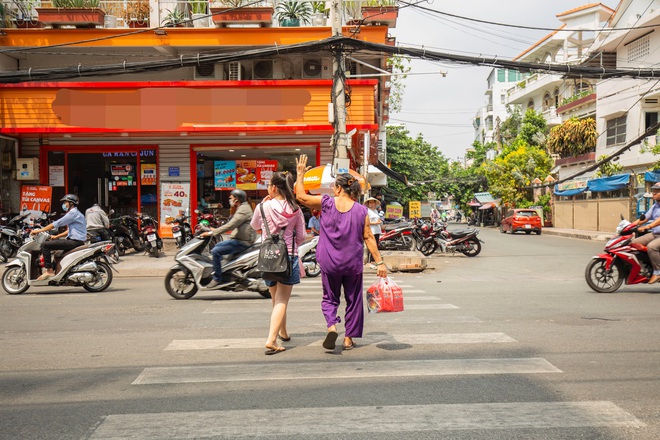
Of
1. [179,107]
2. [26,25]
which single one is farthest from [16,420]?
[26,25]

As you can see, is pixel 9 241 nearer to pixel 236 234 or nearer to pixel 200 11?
pixel 200 11

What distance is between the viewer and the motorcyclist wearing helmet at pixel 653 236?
9.76 meters

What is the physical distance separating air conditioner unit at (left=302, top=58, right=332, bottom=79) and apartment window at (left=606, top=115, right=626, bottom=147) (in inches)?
868

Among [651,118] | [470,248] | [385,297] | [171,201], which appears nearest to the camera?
[385,297]

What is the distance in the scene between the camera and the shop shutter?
19.2 metres

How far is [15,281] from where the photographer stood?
11.0 meters

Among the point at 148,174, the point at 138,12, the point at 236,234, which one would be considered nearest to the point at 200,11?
the point at 138,12

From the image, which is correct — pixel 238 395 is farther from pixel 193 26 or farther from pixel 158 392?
pixel 193 26

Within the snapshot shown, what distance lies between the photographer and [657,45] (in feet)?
101

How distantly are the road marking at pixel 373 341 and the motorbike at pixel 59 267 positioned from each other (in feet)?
16.3

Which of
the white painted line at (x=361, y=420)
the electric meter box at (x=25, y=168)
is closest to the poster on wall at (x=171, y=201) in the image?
the electric meter box at (x=25, y=168)

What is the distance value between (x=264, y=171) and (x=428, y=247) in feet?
19.3

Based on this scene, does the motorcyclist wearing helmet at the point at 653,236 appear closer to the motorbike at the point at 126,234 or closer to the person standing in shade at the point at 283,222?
the person standing in shade at the point at 283,222

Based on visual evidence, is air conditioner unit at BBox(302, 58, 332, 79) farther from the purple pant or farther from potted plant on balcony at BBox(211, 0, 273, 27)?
the purple pant
